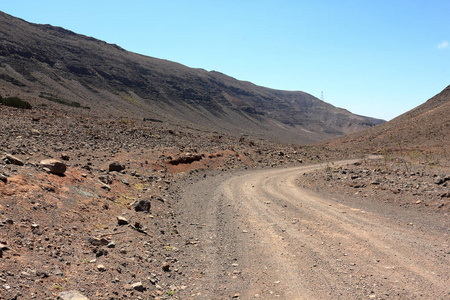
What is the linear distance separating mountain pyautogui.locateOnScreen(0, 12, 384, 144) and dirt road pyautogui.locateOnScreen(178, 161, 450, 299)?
162ft

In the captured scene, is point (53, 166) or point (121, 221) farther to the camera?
point (53, 166)

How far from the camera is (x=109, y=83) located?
10044 cm

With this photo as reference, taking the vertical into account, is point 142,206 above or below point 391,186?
below

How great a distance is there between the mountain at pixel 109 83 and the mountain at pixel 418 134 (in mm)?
37288

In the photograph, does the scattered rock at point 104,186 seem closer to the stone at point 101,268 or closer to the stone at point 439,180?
the stone at point 101,268

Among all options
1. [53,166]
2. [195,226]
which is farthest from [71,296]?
[53,166]

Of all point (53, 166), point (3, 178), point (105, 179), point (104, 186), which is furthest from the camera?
point (105, 179)

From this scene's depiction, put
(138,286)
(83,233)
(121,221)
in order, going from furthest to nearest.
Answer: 1. (121,221)
2. (83,233)
3. (138,286)

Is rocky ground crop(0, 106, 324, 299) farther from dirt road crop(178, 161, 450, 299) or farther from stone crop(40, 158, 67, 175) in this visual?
dirt road crop(178, 161, 450, 299)

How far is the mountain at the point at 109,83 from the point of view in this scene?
72.6 m

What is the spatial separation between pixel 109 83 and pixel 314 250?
103813 mm

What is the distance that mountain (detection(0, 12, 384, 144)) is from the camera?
72.6 metres

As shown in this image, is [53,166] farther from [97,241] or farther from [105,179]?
[97,241]

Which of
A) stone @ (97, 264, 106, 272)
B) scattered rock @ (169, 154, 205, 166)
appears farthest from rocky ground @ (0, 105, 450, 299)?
scattered rock @ (169, 154, 205, 166)
